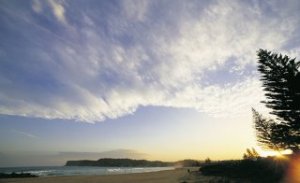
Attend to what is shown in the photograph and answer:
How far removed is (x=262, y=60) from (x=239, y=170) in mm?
11363

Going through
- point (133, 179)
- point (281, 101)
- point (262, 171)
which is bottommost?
point (262, 171)

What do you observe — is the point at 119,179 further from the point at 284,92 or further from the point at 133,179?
the point at 284,92

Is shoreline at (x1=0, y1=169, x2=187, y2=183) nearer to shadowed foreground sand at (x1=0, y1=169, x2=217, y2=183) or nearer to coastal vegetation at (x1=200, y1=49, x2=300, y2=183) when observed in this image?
shadowed foreground sand at (x1=0, y1=169, x2=217, y2=183)

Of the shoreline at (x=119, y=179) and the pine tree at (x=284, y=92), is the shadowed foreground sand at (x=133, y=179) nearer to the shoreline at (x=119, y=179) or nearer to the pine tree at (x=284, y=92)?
the shoreline at (x=119, y=179)

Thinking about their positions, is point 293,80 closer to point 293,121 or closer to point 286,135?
point 293,121

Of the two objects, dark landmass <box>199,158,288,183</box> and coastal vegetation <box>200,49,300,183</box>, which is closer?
dark landmass <box>199,158,288,183</box>

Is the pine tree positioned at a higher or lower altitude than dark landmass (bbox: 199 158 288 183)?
higher

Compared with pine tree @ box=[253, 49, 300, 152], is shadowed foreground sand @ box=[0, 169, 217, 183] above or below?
below

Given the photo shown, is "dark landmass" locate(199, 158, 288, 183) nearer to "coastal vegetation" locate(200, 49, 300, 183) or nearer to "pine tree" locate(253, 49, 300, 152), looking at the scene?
"coastal vegetation" locate(200, 49, 300, 183)

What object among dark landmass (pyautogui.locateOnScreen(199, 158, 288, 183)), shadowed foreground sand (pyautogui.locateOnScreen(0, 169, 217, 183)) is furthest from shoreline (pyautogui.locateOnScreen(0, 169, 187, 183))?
dark landmass (pyautogui.locateOnScreen(199, 158, 288, 183))

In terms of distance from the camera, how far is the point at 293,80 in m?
25.9

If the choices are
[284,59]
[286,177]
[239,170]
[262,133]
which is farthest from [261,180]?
[262,133]

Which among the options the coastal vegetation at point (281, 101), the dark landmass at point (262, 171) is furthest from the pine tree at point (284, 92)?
the dark landmass at point (262, 171)

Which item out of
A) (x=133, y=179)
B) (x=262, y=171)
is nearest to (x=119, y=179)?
(x=133, y=179)
